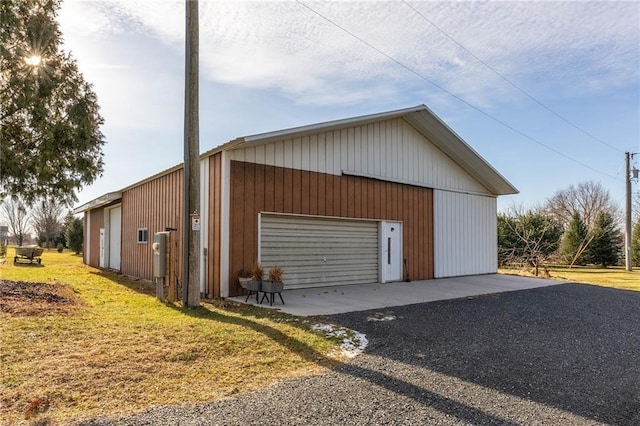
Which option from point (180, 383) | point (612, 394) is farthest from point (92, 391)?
point (612, 394)

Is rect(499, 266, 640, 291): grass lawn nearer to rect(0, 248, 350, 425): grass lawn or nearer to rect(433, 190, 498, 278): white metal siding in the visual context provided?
rect(433, 190, 498, 278): white metal siding

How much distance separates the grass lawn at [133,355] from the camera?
361cm

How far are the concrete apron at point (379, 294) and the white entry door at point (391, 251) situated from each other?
0.44 metres

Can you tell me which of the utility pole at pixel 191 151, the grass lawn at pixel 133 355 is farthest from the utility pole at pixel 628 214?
the utility pole at pixel 191 151

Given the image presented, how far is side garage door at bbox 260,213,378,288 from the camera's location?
33.9 feet

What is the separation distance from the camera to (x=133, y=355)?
4785 mm

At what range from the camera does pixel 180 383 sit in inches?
159

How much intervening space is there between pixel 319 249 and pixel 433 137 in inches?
238

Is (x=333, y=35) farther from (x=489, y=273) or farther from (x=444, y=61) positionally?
(x=489, y=273)

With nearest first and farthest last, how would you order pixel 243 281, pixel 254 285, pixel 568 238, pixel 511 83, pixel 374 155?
pixel 254 285 → pixel 243 281 → pixel 374 155 → pixel 511 83 → pixel 568 238

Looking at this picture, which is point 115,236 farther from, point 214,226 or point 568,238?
point 568,238

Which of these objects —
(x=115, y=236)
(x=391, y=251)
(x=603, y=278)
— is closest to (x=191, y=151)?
(x=391, y=251)

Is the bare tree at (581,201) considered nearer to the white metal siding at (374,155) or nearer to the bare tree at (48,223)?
the white metal siding at (374,155)

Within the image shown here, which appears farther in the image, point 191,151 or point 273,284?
point 273,284
